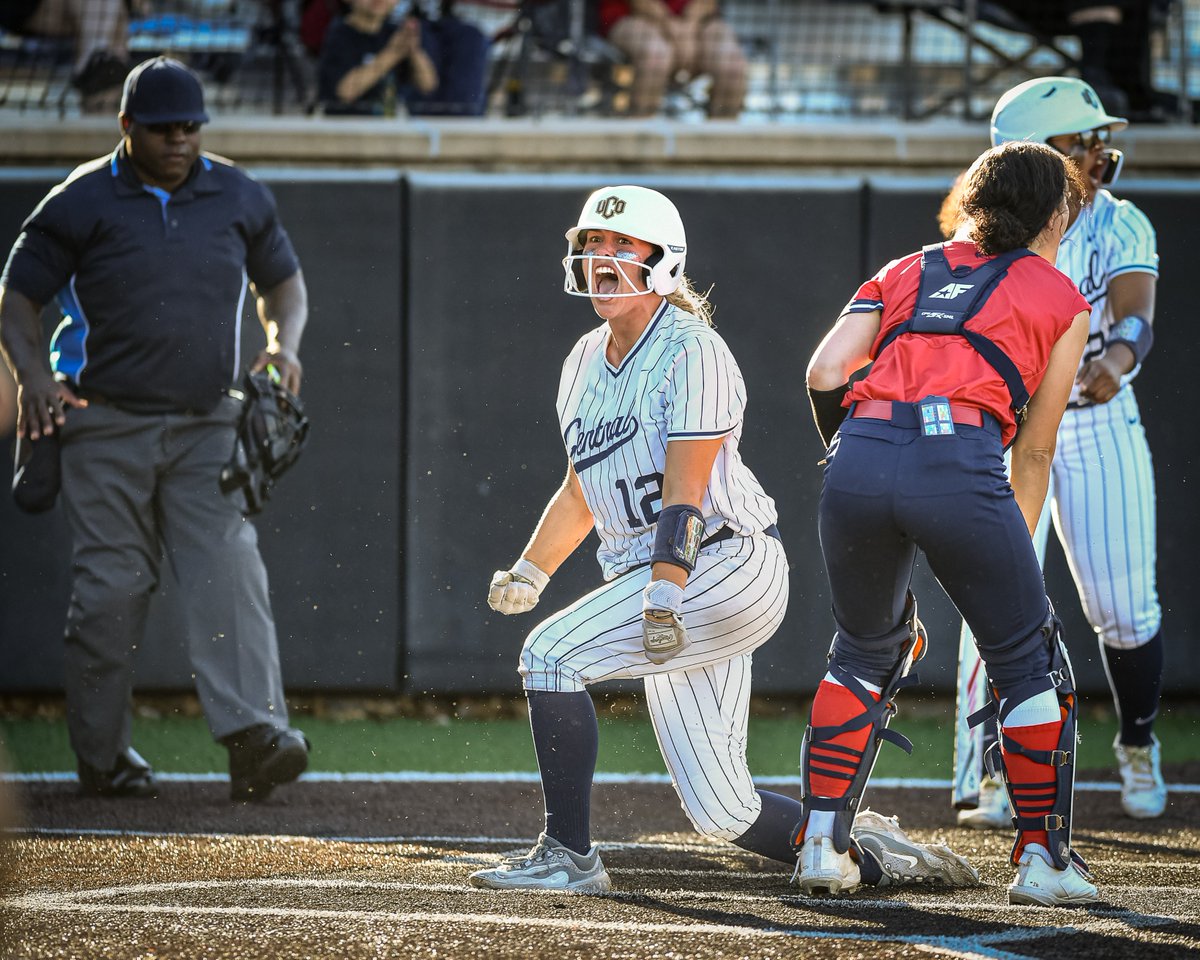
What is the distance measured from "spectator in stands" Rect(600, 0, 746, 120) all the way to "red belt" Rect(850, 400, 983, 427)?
5024mm

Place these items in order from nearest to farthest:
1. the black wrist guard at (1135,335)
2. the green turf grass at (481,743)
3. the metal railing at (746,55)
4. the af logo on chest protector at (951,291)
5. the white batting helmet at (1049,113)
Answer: the af logo on chest protector at (951,291), the white batting helmet at (1049,113), the black wrist guard at (1135,335), the green turf grass at (481,743), the metal railing at (746,55)

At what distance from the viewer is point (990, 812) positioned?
5.13m

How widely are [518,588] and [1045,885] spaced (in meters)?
1.40

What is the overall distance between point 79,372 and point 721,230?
9.51ft

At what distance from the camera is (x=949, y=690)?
24.1 ft

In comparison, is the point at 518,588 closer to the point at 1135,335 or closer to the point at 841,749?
the point at 841,749

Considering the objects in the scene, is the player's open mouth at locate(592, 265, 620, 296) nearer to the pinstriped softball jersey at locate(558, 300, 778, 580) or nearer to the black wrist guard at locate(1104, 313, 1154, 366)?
the pinstriped softball jersey at locate(558, 300, 778, 580)

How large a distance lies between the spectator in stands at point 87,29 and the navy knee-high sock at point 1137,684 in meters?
5.31

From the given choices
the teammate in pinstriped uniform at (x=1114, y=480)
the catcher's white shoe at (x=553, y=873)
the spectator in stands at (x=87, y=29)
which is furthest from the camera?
the spectator in stands at (x=87, y=29)

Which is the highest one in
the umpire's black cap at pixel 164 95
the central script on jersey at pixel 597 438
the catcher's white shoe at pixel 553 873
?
the umpire's black cap at pixel 164 95

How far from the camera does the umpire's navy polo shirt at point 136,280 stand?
5777 mm

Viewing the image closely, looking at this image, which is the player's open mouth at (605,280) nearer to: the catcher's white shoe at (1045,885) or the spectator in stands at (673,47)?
the catcher's white shoe at (1045,885)

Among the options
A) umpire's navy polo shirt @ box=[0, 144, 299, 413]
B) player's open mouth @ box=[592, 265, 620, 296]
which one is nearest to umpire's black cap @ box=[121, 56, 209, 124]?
umpire's navy polo shirt @ box=[0, 144, 299, 413]

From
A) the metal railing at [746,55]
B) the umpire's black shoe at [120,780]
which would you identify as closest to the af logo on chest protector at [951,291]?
the umpire's black shoe at [120,780]
